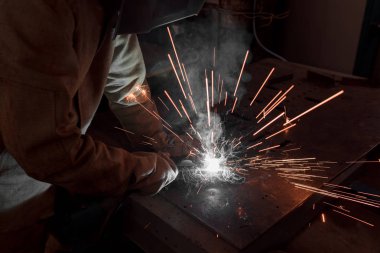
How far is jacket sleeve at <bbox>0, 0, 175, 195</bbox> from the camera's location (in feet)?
3.63

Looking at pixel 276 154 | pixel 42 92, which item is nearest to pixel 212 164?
pixel 276 154

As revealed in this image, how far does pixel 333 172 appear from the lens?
5.74 ft

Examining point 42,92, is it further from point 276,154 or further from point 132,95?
point 276,154

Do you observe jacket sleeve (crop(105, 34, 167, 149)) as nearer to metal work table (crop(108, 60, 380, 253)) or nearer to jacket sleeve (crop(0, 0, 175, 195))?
metal work table (crop(108, 60, 380, 253))

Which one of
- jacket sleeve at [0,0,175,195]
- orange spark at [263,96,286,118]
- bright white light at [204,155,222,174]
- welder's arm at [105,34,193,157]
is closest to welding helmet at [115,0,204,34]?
jacket sleeve at [0,0,175,195]

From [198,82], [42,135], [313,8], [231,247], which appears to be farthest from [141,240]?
[313,8]

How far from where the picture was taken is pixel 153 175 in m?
1.58

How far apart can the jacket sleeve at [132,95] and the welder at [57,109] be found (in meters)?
0.38

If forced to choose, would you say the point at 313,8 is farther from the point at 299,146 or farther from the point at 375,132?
the point at 299,146

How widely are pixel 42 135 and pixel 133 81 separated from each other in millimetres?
882

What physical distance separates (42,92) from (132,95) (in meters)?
0.89

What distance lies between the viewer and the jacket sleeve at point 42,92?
1.11 meters

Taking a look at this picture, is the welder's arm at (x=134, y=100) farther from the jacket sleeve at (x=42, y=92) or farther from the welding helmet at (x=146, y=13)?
the jacket sleeve at (x=42, y=92)

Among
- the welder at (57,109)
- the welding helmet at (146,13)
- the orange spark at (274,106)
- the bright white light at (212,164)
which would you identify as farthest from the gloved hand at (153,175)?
the orange spark at (274,106)
